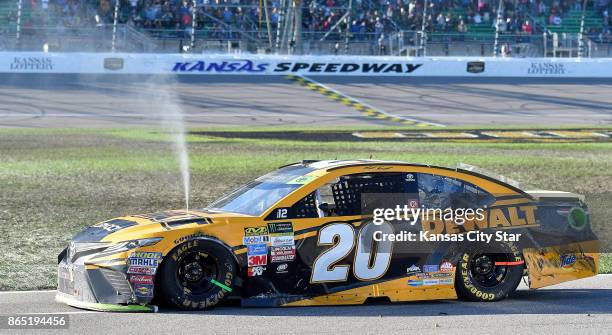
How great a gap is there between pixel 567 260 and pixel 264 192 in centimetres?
263

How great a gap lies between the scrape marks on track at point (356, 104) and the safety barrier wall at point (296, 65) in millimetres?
1095

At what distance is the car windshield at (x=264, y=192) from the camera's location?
8.05 metres

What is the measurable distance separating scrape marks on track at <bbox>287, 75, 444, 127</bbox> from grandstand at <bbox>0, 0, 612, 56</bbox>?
2.62 metres

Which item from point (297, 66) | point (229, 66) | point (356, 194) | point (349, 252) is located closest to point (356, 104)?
point (297, 66)

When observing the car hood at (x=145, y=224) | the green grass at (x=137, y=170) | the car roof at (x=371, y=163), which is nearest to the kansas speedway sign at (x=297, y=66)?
the green grass at (x=137, y=170)

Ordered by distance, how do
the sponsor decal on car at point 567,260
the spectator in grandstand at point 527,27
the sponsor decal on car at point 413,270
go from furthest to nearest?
the spectator in grandstand at point 527,27 → the sponsor decal on car at point 567,260 → the sponsor decal on car at point 413,270

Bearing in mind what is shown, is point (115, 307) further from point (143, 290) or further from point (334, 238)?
point (334, 238)

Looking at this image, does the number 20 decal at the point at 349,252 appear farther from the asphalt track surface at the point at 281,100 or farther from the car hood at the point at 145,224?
the asphalt track surface at the point at 281,100

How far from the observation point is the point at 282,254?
25.6 ft

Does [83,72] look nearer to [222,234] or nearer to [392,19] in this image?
[392,19]

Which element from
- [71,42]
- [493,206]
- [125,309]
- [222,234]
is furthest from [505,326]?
[71,42]

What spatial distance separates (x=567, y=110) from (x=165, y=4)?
50.4 ft

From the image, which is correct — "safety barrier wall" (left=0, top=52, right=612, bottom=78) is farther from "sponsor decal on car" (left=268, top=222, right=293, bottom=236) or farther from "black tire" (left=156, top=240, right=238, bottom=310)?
"black tire" (left=156, top=240, right=238, bottom=310)

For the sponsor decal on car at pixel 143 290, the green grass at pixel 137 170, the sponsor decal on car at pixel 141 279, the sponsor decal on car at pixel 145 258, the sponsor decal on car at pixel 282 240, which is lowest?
the green grass at pixel 137 170
